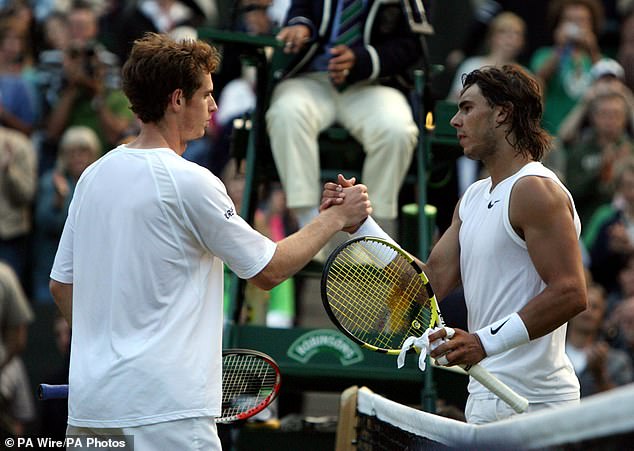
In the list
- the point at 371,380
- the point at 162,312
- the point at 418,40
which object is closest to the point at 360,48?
the point at 418,40

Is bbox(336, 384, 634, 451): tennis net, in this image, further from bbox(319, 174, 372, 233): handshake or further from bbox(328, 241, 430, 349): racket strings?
bbox(319, 174, 372, 233): handshake

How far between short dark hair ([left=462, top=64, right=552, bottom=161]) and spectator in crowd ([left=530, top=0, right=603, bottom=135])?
5.54 meters

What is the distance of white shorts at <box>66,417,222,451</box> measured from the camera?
387 cm

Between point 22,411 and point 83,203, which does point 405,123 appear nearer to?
point 83,203

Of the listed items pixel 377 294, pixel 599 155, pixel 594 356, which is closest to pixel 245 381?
pixel 377 294

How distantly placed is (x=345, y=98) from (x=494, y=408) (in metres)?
2.65

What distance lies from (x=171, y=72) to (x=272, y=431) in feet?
8.80


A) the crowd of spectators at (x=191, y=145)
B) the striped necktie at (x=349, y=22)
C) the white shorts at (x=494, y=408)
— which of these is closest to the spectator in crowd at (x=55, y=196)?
the crowd of spectators at (x=191, y=145)

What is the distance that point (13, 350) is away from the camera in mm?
8852

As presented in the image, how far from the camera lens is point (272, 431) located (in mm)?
6320

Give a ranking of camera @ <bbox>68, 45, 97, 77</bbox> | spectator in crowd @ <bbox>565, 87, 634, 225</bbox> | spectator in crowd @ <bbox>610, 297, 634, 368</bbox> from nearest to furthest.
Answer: spectator in crowd @ <bbox>610, 297, 634, 368</bbox>, spectator in crowd @ <bbox>565, 87, 634, 225</bbox>, camera @ <bbox>68, 45, 97, 77</bbox>

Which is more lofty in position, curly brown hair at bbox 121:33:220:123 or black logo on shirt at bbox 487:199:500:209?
curly brown hair at bbox 121:33:220:123

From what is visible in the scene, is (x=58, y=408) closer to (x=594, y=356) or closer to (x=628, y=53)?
(x=594, y=356)

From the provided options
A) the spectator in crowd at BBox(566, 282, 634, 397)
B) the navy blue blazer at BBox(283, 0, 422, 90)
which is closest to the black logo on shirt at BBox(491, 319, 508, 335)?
the navy blue blazer at BBox(283, 0, 422, 90)
